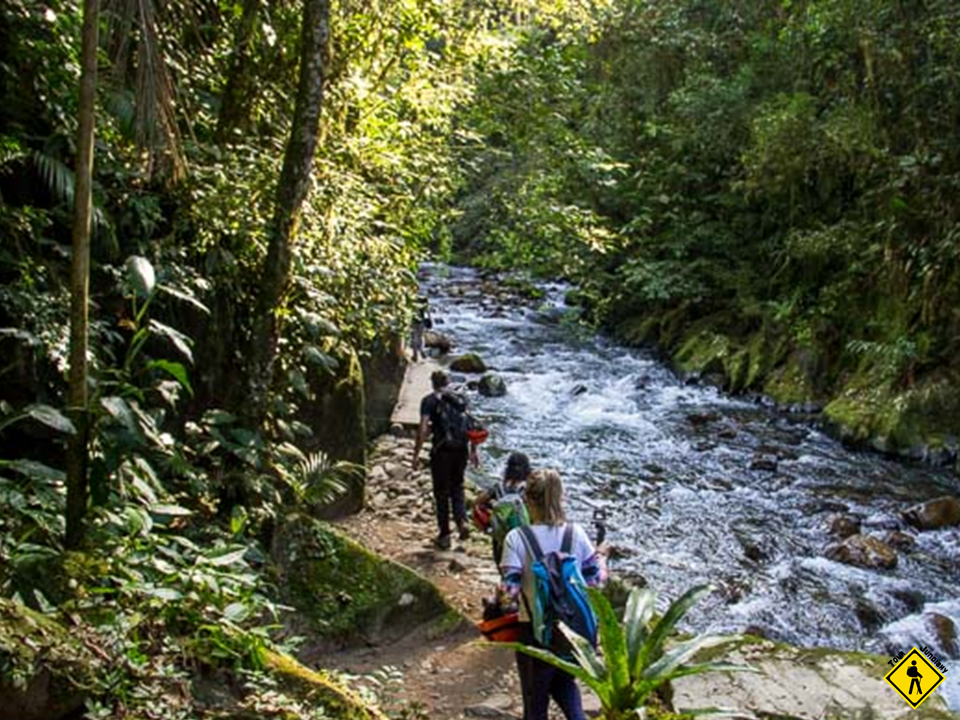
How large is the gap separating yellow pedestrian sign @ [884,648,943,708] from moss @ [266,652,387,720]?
2089mm

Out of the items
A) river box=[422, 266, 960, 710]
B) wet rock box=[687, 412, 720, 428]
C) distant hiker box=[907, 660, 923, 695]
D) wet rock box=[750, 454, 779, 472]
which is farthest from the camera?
wet rock box=[687, 412, 720, 428]

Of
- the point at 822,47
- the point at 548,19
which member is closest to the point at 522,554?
the point at 548,19

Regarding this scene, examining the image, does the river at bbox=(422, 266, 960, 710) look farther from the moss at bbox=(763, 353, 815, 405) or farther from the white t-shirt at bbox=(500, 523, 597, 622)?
the white t-shirt at bbox=(500, 523, 597, 622)

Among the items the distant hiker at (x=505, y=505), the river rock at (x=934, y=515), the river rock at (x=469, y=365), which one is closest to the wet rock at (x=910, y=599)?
the river rock at (x=934, y=515)

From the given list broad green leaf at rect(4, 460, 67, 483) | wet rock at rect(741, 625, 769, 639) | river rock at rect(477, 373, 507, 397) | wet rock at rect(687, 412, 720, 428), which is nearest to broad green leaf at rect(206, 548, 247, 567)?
broad green leaf at rect(4, 460, 67, 483)

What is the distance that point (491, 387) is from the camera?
1500 centimetres

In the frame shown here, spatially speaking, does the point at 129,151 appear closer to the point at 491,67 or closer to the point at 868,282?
the point at 491,67

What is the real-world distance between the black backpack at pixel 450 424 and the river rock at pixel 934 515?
18.4 feet

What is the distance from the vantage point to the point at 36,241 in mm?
4918

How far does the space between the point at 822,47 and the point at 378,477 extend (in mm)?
11724

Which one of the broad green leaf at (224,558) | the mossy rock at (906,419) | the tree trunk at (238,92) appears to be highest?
the tree trunk at (238,92)

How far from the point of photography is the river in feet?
25.5

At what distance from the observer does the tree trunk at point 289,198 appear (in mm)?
5223

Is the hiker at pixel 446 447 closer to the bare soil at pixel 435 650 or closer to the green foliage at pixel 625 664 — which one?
the bare soil at pixel 435 650
